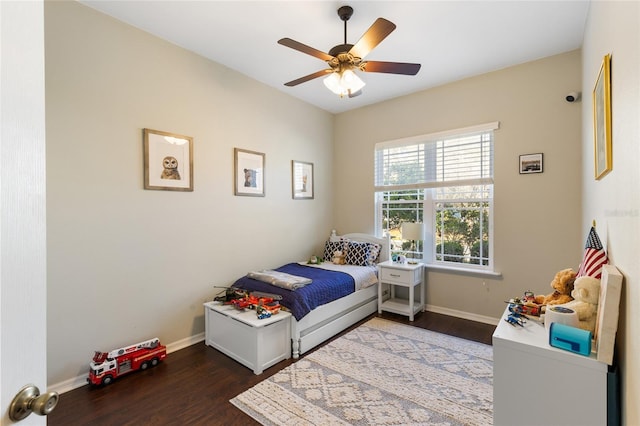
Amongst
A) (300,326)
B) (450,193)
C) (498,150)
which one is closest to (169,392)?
(300,326)

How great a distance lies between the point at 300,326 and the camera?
272cm

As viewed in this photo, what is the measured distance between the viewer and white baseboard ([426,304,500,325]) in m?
3.45

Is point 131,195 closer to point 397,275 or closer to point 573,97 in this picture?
point 397,275

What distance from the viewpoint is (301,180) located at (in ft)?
14.2

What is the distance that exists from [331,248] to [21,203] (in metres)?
3.92

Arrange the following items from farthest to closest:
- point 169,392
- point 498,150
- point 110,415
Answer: point 498,150 → point 169,392 → point 110,415

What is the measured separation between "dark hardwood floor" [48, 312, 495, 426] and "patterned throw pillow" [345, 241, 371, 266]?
1848 millimetres

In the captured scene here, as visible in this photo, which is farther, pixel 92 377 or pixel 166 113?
pixel 166 113

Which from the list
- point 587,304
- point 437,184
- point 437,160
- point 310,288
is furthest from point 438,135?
point 587,304

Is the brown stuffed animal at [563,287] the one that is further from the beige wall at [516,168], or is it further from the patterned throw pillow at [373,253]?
the patterned throw pillow at [373,253]

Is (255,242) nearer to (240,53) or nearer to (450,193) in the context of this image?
(240,53)

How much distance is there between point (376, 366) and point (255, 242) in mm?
1963

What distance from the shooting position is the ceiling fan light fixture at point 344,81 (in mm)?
2344

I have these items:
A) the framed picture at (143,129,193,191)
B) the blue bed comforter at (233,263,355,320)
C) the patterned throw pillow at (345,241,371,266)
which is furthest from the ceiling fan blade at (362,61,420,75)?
the patterned throw pillow at (345,241,371,266)
